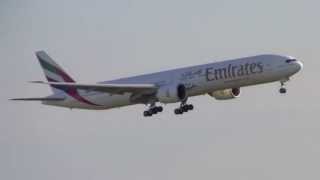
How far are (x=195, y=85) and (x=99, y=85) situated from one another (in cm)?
1021

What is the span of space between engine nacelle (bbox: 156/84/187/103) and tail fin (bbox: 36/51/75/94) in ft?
69.2

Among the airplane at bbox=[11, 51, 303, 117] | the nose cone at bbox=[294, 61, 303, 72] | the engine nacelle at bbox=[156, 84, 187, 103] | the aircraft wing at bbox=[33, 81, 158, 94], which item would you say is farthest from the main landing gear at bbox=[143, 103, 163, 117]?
the nose cone at bbox=[294, 61, 303, 72]

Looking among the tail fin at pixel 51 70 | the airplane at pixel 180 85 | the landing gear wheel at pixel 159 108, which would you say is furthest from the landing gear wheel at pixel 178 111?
the tail fin at pixel 51 70

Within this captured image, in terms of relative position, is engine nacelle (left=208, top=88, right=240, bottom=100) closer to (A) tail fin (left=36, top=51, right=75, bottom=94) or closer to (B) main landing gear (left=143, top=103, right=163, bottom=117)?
(B) main landing gear (left=143, top=103, right=163, bottom=117)

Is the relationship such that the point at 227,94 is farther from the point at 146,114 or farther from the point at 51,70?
the point at 51,70

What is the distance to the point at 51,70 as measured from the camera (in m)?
128

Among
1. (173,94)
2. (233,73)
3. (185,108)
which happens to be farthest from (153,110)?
(233,73)

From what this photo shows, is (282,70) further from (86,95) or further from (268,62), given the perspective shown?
(86,95)

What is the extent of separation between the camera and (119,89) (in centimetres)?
11062

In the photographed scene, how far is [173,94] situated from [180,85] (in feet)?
3.91

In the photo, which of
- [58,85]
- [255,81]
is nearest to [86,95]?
[58,85]

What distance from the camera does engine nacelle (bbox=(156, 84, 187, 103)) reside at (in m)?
106

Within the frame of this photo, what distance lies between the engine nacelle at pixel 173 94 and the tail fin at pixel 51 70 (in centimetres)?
2108

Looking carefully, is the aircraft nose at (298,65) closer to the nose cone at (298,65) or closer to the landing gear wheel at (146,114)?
the nose cone at (298,65)
